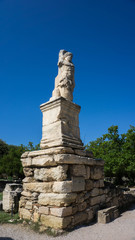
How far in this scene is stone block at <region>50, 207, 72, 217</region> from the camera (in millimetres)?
3862

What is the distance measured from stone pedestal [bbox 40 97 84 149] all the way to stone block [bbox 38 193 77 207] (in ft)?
3.96

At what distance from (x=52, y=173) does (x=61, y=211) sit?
89 centimetres

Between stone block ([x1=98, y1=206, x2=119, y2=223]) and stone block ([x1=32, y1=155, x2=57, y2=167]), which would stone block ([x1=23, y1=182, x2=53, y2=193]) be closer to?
stone block ([x1=32, y1=155, x2=57, y2=167])

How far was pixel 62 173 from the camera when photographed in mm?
4191

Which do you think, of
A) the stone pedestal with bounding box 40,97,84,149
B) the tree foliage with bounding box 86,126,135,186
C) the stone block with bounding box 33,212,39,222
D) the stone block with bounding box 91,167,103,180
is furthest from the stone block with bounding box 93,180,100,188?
the tree foliage with bounding box 86,126,135,186

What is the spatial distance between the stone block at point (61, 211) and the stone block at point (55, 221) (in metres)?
0.08

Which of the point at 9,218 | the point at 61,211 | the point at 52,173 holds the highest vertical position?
the point at 52,173

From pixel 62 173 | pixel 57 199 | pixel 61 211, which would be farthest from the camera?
pixel 62 173

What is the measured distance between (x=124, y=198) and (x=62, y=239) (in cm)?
394

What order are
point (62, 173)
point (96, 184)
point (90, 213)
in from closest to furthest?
point (62, 173) < point (90, 213) < point (96, 184)

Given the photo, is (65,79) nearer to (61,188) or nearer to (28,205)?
(61,188)

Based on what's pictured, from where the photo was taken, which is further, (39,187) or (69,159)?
(39,187)

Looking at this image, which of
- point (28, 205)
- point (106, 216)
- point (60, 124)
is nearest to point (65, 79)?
point (60, 124)

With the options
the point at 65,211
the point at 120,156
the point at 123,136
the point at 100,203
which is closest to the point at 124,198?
the point at 100,203
